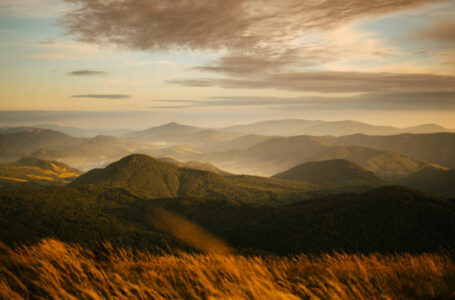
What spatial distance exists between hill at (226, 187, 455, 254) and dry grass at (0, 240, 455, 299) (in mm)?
89783

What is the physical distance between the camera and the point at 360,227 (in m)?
106

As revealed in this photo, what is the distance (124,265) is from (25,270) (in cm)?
312

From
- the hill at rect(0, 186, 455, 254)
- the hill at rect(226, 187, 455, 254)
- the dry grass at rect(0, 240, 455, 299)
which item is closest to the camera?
the dry grass at rect(0, 240, 455, 299)

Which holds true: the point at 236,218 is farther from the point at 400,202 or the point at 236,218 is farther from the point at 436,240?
the point at 436,240

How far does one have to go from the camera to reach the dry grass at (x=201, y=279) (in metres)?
7.11

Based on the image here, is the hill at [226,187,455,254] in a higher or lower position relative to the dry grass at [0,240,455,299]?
lower

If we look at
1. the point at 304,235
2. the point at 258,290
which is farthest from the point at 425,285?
the point at 304,235

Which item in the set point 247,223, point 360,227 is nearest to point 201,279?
point 360,227

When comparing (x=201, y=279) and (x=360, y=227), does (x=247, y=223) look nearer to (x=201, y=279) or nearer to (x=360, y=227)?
(x=360, y=227)

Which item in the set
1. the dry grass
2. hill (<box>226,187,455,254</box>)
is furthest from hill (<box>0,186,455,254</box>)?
the dry grass

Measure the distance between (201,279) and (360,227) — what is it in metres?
114

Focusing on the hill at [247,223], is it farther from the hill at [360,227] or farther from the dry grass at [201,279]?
the dry grass at [201,279]

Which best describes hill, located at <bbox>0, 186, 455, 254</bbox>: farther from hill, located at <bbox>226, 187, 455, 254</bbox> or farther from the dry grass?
the dry grass

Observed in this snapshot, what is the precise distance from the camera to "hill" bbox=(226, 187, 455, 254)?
311ft
